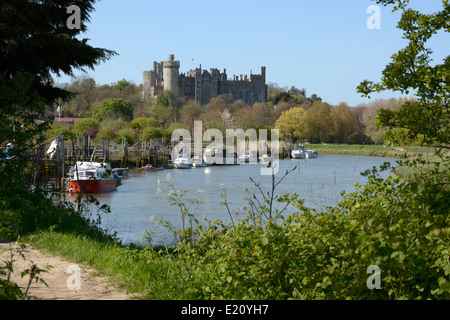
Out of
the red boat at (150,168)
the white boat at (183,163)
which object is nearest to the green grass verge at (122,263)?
the red boat at (150,168)

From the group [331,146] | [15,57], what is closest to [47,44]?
[15,57]

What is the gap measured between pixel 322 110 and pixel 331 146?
7286mm

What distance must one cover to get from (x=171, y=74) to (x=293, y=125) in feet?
176

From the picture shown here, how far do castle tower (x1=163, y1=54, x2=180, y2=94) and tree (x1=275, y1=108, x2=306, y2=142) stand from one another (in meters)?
49.3

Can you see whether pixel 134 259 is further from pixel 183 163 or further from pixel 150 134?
pixel 150 134

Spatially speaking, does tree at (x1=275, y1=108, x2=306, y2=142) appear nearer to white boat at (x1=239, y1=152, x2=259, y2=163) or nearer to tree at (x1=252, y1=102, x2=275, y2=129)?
tree at (x1=252, y1=102, x2=275, y2=129)

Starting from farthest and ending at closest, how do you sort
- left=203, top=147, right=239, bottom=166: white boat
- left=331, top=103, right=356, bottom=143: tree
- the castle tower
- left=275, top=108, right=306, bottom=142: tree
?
the castle tower
left=331, top=103, right=356, bottom=143: tree
left=275, top=108, right=306, bottom=142: tree
left=203, top=147, right=239, bottom=166: white boat

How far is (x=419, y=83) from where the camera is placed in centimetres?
649

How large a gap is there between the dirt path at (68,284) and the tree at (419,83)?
3590 mm

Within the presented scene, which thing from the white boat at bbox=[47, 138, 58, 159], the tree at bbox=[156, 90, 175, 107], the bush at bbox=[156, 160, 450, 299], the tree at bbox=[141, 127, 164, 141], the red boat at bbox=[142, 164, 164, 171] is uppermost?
the tree at bbox=[156, 90, 175, 107]

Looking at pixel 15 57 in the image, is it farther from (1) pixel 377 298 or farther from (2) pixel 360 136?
(2) pixel 360 136

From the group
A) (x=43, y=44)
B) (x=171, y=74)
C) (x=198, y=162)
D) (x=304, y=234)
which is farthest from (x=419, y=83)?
(x=171, y=74)

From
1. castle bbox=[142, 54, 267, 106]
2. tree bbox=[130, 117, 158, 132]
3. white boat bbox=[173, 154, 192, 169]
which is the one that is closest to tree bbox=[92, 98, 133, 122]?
tree bbox=[130, 117, 158, 132]

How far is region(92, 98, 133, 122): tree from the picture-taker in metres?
82.8
